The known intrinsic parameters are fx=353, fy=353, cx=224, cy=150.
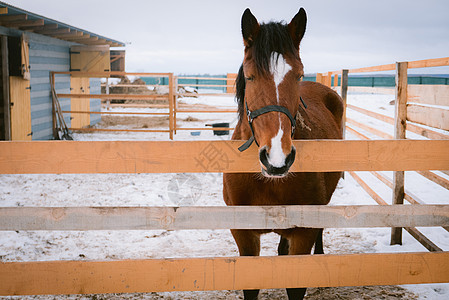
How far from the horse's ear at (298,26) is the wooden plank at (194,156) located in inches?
26.7

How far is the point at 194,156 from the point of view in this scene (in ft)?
6.30

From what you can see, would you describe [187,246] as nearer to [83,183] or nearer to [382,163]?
[382,163]

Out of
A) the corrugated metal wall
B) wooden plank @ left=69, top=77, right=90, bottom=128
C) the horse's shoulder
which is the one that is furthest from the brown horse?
wooden plank @ left=69, top=77, right=90, bottom=128

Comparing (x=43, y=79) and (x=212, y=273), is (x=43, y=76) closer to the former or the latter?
(x=43, y=79)

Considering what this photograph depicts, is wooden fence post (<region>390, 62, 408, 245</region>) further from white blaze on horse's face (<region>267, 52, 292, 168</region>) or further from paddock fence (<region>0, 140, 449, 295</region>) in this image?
white blaze on horse's face (<region>267, 52, 292, 168</region>)

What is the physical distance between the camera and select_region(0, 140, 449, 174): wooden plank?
188cm

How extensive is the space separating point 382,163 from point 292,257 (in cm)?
73

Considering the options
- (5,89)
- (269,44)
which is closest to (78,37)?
(5,89)

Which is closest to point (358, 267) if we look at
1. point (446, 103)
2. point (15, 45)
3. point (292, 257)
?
point (292, 257)

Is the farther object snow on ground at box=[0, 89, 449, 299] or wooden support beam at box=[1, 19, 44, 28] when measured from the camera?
wooden support beam at box=[1, 19, 44, 28]

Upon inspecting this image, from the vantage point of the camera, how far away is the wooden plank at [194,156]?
1.88 meters

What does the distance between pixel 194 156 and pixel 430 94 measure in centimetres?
264

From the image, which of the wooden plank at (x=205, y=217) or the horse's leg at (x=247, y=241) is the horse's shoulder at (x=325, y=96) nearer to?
the horse's leg at (x=247, y=241)

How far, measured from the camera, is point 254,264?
196 centimetres
